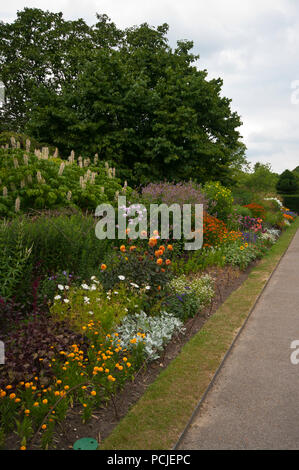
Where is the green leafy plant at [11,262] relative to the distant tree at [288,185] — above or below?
below

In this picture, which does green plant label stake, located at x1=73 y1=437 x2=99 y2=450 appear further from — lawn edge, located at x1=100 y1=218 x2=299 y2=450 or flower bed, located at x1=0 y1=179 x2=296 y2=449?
flower bed, located at x1=0 y1=179 x2=296 y2=449

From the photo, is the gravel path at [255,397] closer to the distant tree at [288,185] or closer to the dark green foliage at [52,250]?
the dark green foliage at [52,250]

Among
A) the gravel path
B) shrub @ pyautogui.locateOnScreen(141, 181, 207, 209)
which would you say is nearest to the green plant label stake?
the gravel path

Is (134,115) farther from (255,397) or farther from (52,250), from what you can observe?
(255,397)

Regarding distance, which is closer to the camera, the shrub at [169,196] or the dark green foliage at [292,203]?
the shrub at [169,196]

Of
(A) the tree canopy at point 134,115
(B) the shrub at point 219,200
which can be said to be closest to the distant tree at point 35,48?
(A) the tree canopy at point 134,115

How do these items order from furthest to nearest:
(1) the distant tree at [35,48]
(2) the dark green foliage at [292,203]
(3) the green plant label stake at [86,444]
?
(2) the dark green foliage at [292,203] → (1) the distant tree at [35,48] → (3) the green plant label stake at [86,444]

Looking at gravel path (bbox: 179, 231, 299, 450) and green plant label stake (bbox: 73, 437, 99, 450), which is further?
gravel path (bbox: 179, 231, 299, 450)

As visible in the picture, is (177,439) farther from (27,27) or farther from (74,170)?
(27,27)

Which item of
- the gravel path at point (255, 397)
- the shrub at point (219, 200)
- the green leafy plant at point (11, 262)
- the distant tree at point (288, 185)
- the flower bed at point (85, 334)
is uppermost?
the distant tree at point (288, 185)

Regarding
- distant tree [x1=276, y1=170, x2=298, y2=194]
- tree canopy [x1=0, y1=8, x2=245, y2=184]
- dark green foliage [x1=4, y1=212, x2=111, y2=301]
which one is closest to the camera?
dark green foliage [x1=4, y1=212, x2=111, y2=301]

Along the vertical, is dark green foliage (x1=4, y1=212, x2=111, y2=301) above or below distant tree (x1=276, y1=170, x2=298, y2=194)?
below

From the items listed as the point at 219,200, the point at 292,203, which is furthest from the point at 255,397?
the point at 292,203

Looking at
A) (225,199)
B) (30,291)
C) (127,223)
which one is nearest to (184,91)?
(225,199)
